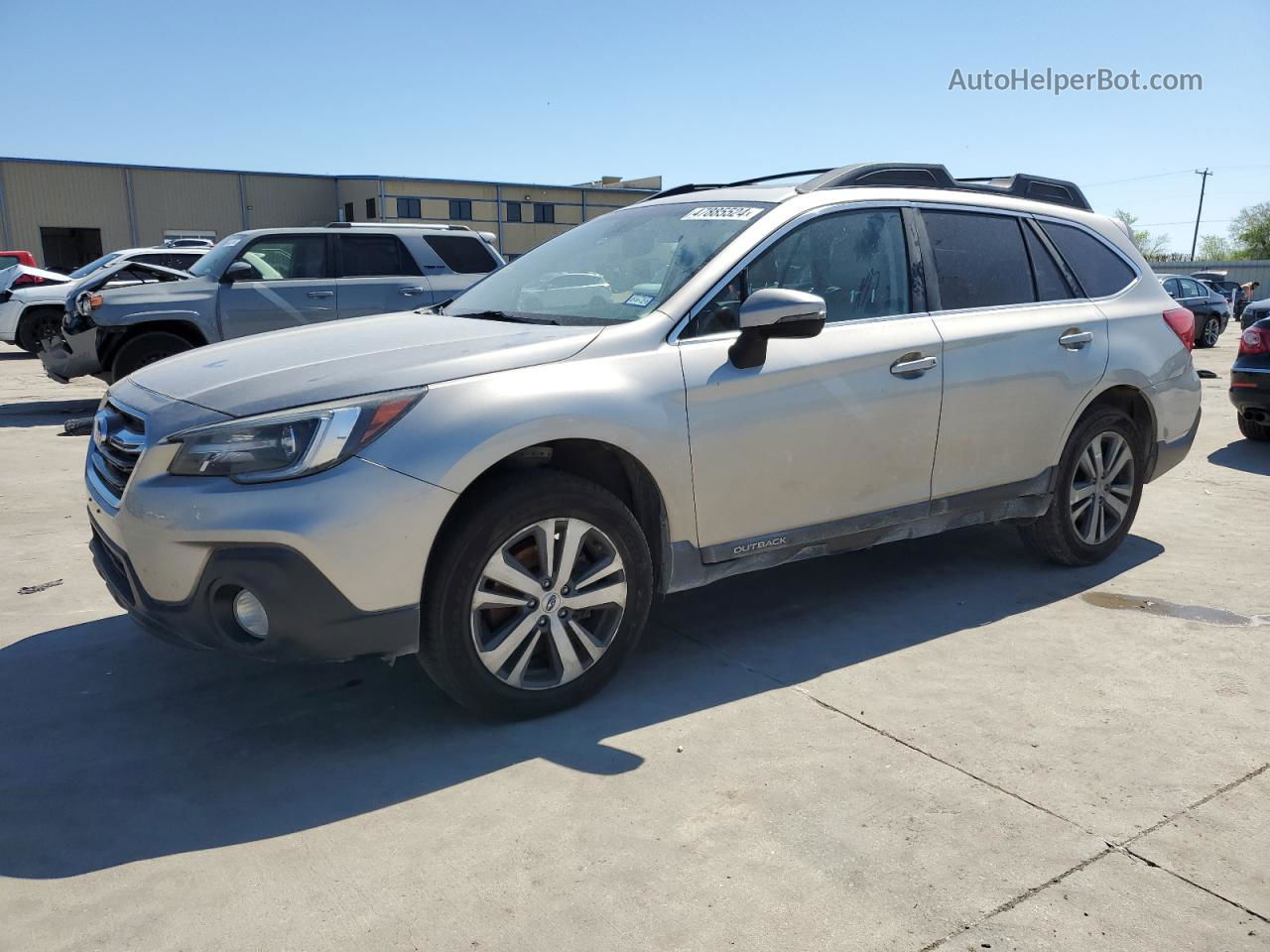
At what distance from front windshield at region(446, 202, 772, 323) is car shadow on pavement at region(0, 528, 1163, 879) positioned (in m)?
1.38

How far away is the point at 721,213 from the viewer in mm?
4180

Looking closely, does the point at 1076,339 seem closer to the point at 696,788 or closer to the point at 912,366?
the point at 912,366

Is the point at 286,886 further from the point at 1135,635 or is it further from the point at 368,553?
the point at 1135,635

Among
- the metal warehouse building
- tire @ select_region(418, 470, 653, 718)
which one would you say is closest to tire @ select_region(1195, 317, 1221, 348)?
tire @ select_region(418, 470, 653, 718)

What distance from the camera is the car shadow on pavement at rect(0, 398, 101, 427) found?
10.4 meters

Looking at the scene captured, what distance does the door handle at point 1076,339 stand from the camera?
4.77 meters

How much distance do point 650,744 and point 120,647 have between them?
7.37 feet

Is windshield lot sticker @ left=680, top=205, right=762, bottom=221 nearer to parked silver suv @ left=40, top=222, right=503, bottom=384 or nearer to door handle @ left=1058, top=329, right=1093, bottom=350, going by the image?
door handle @ left=1058, top=329, right=1093, bottom=350

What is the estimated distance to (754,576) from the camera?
516cm

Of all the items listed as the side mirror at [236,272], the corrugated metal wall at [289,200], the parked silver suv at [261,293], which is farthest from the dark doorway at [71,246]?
the side mirror at [236,272]

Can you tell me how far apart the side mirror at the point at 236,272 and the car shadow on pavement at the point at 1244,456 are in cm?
886

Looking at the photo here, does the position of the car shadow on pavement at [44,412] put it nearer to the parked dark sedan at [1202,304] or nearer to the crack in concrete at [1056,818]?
the crack in concrete at [1056,818]

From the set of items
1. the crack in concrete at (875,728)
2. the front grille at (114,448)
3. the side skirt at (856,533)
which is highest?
the front grille at (114,448)

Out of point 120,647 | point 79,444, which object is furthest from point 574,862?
point 79,444
